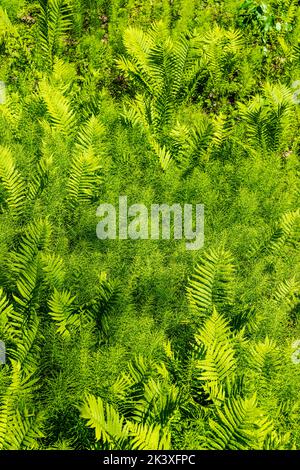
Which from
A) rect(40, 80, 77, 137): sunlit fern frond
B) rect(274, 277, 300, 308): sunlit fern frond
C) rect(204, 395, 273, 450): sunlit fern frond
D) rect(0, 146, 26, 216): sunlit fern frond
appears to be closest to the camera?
rect(204, 395, 273, 450): sunlit fern frond

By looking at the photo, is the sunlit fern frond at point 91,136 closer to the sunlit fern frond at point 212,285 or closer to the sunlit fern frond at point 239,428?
the sunlit fern frond at point 212,285

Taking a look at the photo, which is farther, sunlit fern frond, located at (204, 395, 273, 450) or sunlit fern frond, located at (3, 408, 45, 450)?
sunlit fern frond, located at (3, 408, 45, 450)

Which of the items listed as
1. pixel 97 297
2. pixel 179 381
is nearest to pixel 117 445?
pixel 179 381

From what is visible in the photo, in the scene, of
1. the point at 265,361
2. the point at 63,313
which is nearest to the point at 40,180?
the point at 63,313

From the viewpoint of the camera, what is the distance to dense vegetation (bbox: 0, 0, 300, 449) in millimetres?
2797

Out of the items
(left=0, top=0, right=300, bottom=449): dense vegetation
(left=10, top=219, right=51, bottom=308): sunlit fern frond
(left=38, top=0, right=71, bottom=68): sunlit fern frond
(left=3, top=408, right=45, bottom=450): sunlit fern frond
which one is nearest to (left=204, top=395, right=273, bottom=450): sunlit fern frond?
(left=0, top=0, right=300, bottom=449): dense vegetation

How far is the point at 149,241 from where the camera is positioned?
141 inches

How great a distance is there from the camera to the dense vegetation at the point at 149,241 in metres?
2.80

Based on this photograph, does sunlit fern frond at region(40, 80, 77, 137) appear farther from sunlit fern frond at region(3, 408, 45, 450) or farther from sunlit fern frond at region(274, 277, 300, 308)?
sunlit fern frond at region(3, 408, 45, 450)

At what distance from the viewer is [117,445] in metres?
2.55

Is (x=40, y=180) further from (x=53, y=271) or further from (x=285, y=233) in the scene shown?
(x=285, y=233)

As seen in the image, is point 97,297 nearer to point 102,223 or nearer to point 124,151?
point 102,223

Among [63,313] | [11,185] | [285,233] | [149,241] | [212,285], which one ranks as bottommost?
[63,313]

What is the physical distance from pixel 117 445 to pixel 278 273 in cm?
156
